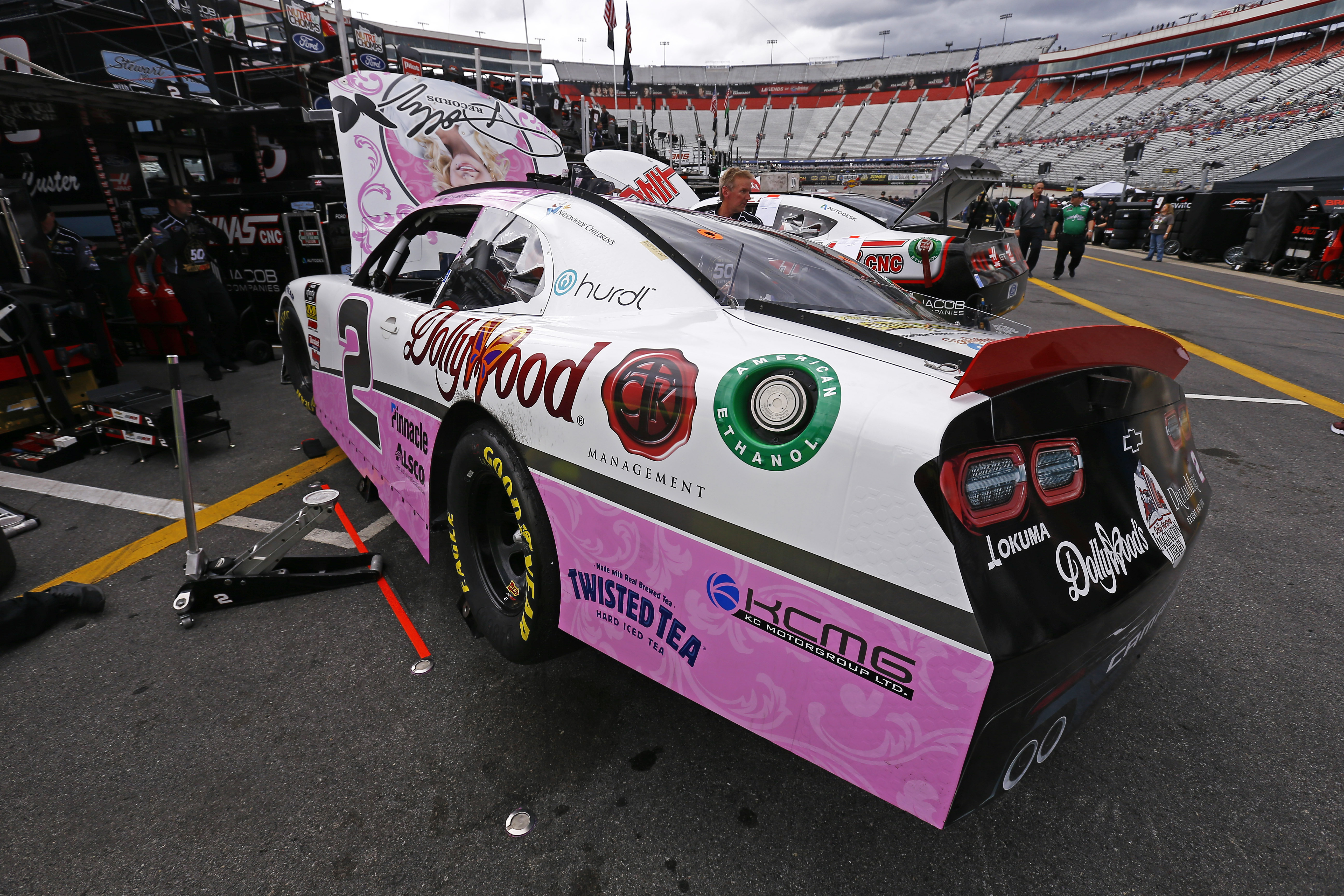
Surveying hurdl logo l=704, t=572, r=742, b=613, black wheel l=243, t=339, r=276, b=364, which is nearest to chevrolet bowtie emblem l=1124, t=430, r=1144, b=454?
hurdl logo l=704, t=572, r=742, b=613

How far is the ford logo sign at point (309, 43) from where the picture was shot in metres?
11.6

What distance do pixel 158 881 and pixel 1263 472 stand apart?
17.6 feet

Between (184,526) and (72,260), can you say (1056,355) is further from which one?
(72,260)

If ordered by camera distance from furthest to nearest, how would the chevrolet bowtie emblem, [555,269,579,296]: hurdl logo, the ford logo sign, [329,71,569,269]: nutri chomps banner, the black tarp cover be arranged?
the black tarp cover → the ford logo sign → [329,71,569,269]: nutri chomps banner → [555,269,579,296]: hurdl logo → the chevrolet bowtie emblem

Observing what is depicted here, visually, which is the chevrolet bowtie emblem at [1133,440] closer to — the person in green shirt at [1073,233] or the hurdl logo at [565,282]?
the hurdl logo at [565,282]

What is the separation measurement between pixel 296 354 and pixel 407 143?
1.94 meters

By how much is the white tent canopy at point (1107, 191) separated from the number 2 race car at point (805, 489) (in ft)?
98.5

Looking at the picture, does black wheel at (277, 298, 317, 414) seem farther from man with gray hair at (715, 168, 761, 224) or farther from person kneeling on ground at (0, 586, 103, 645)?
man with gray hair at (715, 168, 761, 224)

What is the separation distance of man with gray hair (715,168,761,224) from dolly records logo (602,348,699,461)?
10.7 ft

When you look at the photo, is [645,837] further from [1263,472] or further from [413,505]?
[1263,472]

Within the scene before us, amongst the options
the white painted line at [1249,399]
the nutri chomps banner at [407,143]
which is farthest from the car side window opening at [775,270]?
the white painted line at [1249,399]

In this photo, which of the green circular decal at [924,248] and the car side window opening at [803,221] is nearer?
the green circular decal at [924,248]

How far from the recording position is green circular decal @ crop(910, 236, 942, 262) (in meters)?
6.29

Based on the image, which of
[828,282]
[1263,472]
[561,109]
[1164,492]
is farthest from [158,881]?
[561,109]
